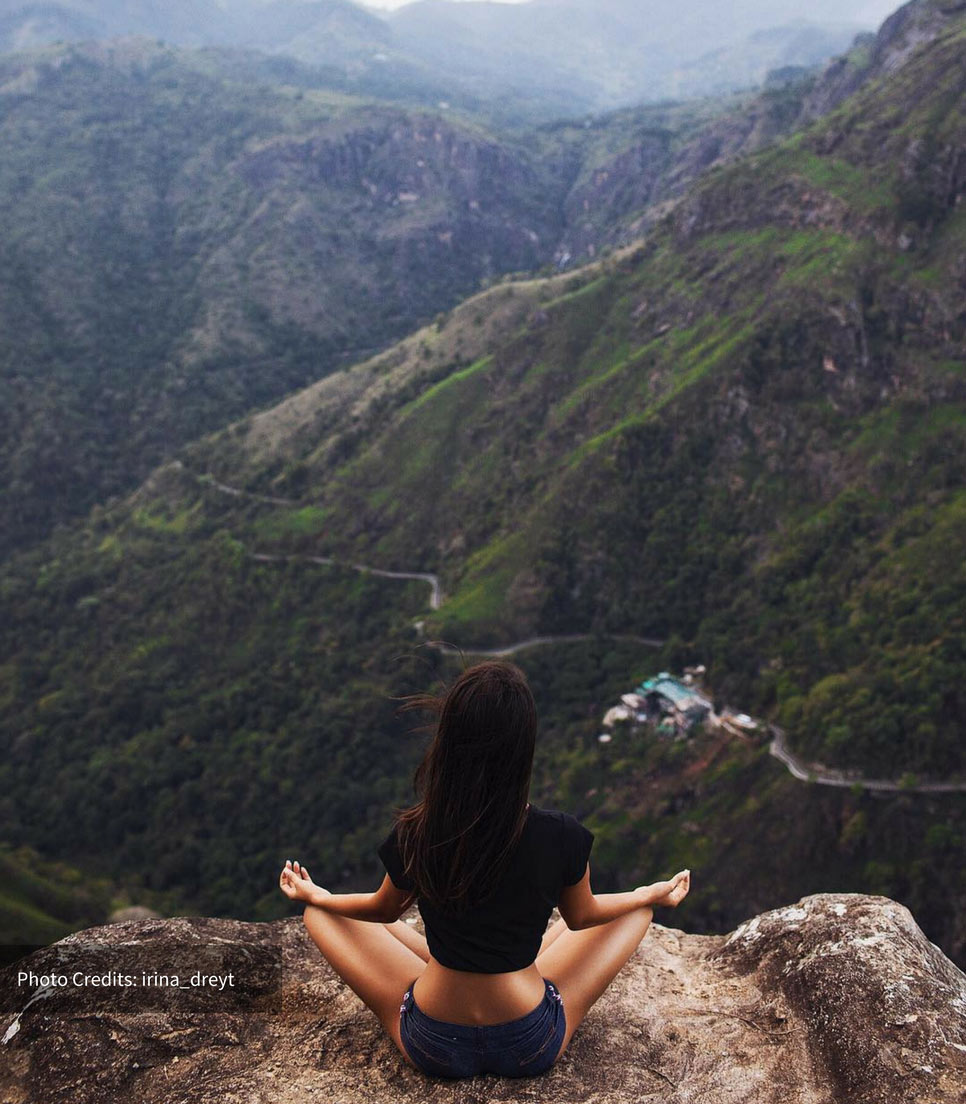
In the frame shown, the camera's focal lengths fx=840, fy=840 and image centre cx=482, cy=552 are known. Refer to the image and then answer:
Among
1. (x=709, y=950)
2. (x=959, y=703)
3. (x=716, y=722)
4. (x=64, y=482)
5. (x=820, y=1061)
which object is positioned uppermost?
(x=820, y=1061)

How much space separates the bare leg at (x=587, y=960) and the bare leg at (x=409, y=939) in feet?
3.21

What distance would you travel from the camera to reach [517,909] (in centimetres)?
623

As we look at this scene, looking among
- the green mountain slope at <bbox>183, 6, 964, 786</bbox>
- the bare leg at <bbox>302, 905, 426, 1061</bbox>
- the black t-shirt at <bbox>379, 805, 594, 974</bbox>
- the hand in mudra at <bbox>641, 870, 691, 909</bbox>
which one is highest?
the black t-shirt at <bbox>379, 805, 594, 974</bbox>

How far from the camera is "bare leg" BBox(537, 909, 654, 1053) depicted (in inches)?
272

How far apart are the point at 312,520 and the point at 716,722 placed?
170ft

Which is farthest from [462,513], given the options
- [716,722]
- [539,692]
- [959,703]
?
[959,703]

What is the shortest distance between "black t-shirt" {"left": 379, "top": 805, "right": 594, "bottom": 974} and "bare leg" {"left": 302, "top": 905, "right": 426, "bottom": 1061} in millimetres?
710

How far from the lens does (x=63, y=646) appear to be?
92.8m

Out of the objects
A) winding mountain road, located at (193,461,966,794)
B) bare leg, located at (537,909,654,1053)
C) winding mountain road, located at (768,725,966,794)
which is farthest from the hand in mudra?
winding mountain road, located at (768,725,966,794)

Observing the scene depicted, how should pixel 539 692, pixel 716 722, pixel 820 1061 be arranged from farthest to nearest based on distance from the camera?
1. pixel 539 692
2. pixel 716 722
3. pixel 820 1061

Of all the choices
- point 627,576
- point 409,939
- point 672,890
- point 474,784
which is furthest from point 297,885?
A: point 627,576

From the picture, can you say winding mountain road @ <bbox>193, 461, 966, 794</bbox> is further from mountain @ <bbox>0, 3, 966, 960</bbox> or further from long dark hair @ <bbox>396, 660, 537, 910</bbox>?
long dark hair @ <bbox>396, 660, 537, 910</bbox>

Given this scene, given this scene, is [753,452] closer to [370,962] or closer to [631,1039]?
[631,1039]

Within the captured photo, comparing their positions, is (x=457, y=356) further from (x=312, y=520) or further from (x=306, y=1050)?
(x=306, y=1050)
